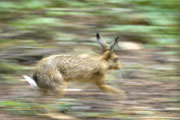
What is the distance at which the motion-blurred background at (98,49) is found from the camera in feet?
22.2

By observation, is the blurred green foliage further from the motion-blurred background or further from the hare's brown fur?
the hare's brown fur

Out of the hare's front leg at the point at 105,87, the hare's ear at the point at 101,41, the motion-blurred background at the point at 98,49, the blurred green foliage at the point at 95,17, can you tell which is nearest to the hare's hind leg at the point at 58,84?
the motion-blurred background at the point at 98,49

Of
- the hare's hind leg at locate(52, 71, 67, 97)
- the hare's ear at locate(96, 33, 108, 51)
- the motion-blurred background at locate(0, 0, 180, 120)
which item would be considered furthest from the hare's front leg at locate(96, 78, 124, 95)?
the hare's hind leg at locate(52, 71, 67, 97)

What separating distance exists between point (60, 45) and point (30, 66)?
3.15 ft

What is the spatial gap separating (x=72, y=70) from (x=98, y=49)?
196 centimetres

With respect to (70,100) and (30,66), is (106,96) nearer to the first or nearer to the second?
(70,100)

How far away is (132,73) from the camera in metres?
8.16

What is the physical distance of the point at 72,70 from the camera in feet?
23.1

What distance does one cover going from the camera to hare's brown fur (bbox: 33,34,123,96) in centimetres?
669

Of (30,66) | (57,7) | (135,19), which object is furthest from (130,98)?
(57,7)

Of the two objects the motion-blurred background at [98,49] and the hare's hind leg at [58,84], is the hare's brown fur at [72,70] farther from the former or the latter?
the motion-blurred background at [98,49]

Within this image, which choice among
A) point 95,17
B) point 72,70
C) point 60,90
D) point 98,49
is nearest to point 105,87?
point 72,70

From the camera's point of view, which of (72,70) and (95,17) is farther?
(95,17)

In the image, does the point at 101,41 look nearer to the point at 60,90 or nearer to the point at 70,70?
the point at 70,70
